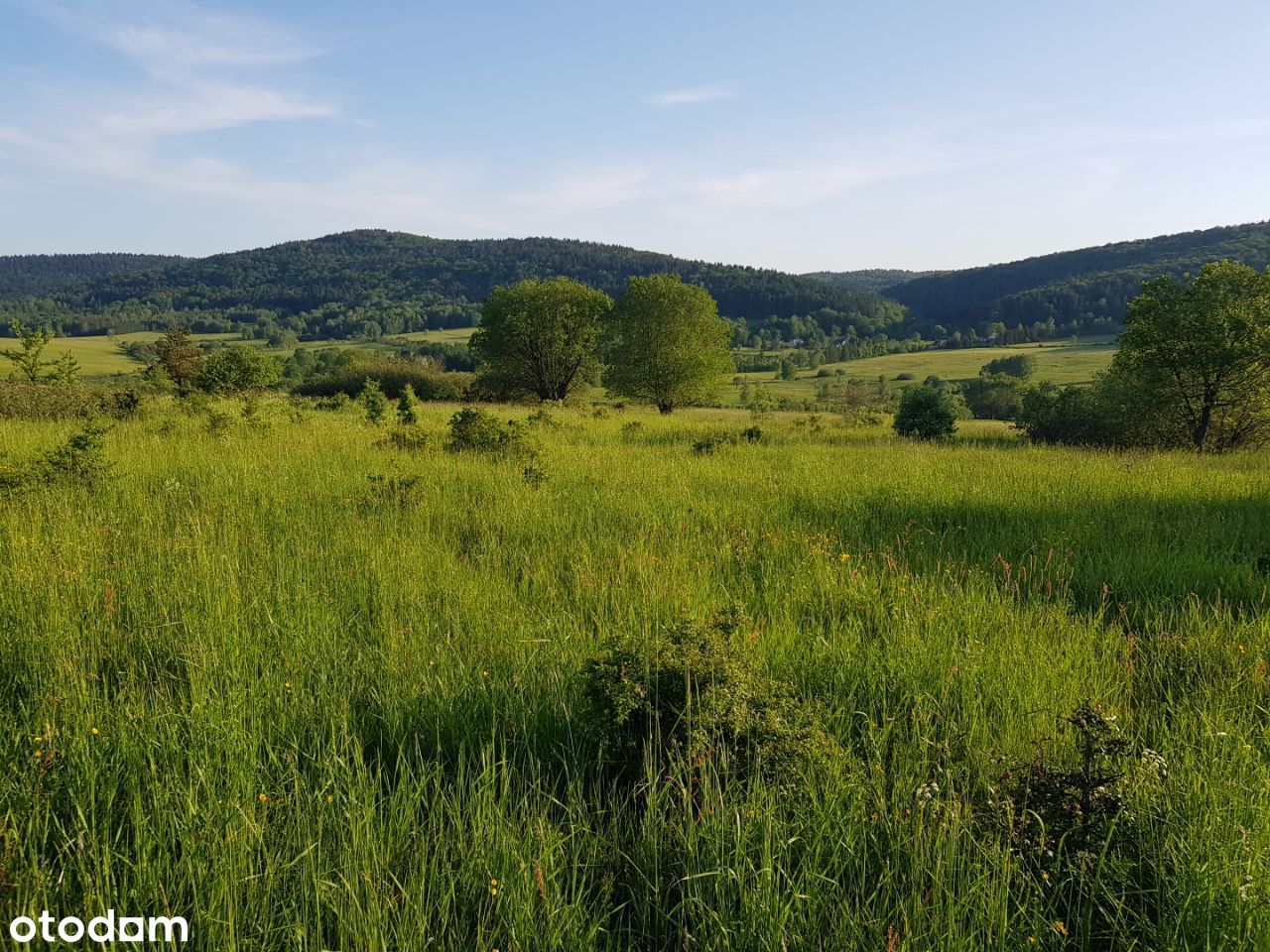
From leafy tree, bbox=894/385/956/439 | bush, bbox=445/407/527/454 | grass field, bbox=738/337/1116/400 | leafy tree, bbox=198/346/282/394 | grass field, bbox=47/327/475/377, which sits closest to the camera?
bush, bbox=445/407/527/454

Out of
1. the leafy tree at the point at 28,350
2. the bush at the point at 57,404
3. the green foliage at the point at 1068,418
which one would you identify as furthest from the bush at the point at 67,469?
the green foliage at the point at 1068,418

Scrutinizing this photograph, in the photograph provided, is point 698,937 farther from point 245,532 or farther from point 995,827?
point 245,532

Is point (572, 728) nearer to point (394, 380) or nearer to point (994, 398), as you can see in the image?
point (394, 380)

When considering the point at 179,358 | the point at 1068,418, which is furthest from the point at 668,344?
the point at 179,358

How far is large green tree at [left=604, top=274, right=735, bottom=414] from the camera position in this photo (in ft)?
117

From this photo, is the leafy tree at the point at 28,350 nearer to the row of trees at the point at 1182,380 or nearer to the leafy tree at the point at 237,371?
the leafy tree at the point at 237,371

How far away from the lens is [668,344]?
35.8 metres

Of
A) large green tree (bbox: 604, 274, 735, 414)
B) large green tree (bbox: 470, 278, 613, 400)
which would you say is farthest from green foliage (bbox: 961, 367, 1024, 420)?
large green tree (bbox: 470, 278, 613, 400)

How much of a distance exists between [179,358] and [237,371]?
546 centimetres

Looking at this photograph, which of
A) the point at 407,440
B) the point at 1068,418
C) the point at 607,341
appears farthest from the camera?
the point at 607,341

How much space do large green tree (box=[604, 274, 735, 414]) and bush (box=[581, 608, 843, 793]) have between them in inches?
1313

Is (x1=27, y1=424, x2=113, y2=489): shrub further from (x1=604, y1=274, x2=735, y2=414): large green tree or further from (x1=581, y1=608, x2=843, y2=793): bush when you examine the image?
(x1=604, y1=274, x2=735, y2=414): large green tree

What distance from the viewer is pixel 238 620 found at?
145 inches

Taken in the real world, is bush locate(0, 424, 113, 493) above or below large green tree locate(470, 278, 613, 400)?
below
